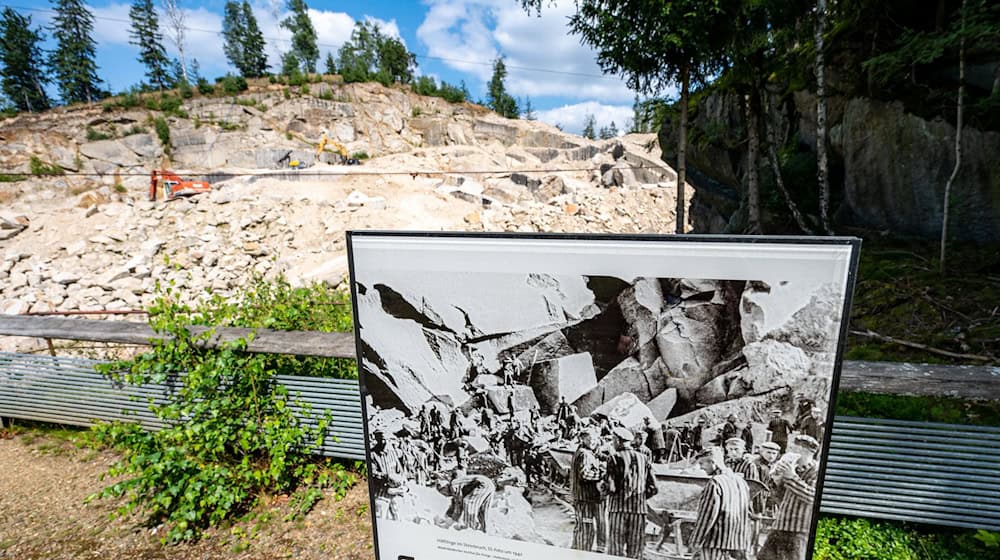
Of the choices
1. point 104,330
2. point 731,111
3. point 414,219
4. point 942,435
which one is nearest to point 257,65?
point 414,219

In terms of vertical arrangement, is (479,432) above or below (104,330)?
below

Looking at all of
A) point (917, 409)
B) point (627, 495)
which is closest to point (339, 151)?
point (917, 409)

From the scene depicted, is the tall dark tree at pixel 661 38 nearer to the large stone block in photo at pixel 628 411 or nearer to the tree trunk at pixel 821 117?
the tree trunk at pixel 821 117

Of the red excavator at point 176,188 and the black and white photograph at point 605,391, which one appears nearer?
the black and white photograph at point 605,391

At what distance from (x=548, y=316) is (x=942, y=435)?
2.36 m

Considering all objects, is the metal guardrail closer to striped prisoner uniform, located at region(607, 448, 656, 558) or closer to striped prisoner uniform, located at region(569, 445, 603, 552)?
striped prisoner uniform, located at region(607, 448, 656, 558)

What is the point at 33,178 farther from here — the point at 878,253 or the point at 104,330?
the point at 878,253

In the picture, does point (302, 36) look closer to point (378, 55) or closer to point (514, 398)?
point (378, 55)

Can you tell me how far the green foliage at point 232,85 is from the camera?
42.2 m

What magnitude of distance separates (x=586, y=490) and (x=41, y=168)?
40770 mm

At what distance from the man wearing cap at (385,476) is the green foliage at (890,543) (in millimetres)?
2341

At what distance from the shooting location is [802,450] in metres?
1.49

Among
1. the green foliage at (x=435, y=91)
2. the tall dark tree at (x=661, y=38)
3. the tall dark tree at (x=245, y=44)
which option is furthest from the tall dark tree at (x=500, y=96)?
the tall dark tree at (x=661, y=38)

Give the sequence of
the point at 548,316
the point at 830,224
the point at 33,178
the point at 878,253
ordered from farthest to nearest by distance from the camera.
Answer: the point at 33,178, the point at 830,224, the point at 878,253, the point at 548,316
